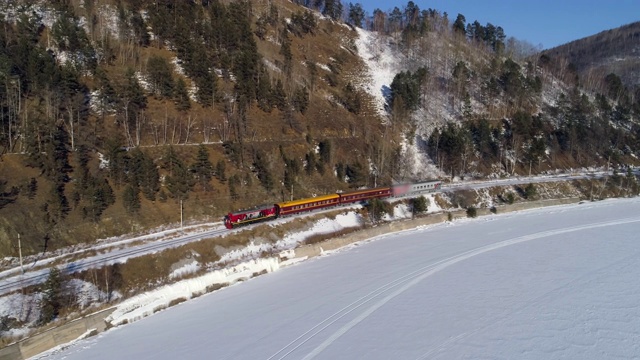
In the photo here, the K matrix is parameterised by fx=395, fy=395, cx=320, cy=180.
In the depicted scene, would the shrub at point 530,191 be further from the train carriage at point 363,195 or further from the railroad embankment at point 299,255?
the train carriage at point 363,195

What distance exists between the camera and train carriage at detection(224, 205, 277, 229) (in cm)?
4319

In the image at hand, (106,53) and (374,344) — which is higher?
(106,53)

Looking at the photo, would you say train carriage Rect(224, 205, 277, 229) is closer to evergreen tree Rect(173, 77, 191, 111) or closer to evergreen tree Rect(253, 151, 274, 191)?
evergreen tree Rect(253, 151, 274, 191)

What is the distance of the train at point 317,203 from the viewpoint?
4386 cm

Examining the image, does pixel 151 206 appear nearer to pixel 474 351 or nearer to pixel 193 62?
pixel 193 62

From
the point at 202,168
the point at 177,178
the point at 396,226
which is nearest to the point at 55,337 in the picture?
the point at 177,178

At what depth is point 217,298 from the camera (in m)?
31.6

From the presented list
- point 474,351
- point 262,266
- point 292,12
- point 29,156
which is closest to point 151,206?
point 29,156

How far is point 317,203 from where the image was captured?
50.5m

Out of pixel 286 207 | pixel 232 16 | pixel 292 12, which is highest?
pixel 292 12

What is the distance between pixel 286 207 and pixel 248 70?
106ft

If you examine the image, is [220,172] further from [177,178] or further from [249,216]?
[249,216]

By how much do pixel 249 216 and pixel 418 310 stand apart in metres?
22.5

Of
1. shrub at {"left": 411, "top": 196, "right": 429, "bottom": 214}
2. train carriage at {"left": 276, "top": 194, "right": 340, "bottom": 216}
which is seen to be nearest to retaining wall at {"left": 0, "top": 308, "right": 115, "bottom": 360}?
train carriage at {"left": 276, "top": 194, "right": 340, "bottom": 216}
